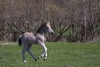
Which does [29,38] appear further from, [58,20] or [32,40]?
[58,20]

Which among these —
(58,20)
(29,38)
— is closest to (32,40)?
(29,38)

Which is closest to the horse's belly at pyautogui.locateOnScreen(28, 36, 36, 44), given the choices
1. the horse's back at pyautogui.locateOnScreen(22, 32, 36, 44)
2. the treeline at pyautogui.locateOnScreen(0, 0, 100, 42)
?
the horse's back at pyautogui.locateOnScreen(22, 32, 36, 44)

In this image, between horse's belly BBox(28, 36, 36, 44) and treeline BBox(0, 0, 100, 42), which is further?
treeline BBox(0, 0, 100, 42)

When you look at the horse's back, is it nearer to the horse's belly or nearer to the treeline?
the horse's belly

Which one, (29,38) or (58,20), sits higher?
(29,38)

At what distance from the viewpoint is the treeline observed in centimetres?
3331

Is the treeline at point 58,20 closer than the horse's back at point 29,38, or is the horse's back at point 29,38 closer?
the horse's back at point 29,38

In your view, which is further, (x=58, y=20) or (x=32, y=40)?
(x=58, y=20)

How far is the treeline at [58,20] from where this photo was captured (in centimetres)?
3331

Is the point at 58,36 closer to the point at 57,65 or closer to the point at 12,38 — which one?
the point at 12,38

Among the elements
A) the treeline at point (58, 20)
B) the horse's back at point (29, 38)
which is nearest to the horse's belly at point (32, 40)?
the horse's back at point (29, 38)

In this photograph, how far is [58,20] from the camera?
115 ft

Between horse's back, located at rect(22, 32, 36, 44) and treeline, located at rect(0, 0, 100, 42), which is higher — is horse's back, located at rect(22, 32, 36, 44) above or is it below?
above

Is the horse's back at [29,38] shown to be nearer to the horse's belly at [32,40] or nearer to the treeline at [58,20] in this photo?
the horse's belly at [32,40]
